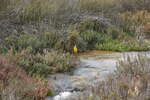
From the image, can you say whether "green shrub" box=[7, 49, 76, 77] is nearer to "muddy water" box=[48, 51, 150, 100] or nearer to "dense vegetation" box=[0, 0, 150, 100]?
"dense vegetation" box=[0, 0, 150, 100]

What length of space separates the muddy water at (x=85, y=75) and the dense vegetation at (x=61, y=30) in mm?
388

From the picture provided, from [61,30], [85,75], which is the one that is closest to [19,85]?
[85,75]

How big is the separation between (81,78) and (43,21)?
15.6ft

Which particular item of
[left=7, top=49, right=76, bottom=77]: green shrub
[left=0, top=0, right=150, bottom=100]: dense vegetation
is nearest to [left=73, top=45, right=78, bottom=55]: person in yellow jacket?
[left=0, top=0, right=150, bottom=100]: dense vegetation

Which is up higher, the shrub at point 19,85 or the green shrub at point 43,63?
the shrub at point 19,85

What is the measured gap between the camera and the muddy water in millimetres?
5949

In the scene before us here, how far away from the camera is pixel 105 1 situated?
537 inches

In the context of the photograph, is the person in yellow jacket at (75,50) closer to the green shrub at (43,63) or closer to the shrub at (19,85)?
the green shrub at (43,63)

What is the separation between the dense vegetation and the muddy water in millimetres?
388

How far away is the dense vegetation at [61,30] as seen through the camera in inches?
336

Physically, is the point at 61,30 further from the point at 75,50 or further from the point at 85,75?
the point at 85,75

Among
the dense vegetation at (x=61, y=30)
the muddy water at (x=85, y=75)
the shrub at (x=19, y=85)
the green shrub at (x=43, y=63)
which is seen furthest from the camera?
the dense vegetation at (x=61, y=30)

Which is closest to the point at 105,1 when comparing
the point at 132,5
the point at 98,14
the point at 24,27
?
the point at 98,14

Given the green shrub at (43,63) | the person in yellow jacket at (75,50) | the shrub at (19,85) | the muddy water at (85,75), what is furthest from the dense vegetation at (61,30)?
the shrub at (19,85)
